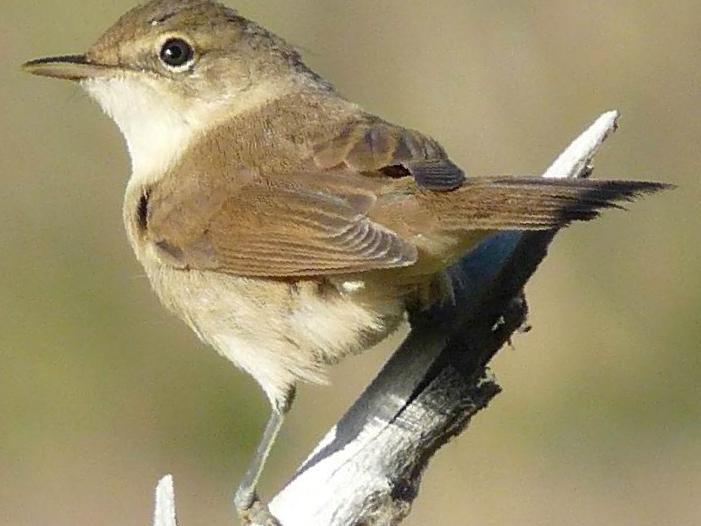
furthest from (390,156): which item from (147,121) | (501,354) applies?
(501,354)

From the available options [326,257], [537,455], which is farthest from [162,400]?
[326,257]

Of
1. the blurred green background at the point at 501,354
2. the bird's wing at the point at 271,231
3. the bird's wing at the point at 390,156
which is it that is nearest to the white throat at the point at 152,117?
the bird's wing at the point at 271,231

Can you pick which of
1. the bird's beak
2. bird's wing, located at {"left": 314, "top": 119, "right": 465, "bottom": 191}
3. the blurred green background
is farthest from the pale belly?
the blurred green background

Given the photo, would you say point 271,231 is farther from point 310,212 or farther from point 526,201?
point 526,201

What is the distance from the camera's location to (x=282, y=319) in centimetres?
420

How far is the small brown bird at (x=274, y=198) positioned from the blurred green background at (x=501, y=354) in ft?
9.60

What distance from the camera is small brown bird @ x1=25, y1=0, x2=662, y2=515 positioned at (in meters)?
3.87

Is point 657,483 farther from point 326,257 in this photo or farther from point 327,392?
point 326,257

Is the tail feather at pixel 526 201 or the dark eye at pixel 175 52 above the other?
the tail feather at pixel 526 201

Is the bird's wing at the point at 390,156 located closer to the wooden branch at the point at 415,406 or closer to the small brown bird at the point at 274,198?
the small brown bird at the point at 274,198

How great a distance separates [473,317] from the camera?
3.89 m

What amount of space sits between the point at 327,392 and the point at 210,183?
3503 millimetres

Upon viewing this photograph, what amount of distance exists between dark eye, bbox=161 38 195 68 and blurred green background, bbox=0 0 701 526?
9.94 feet

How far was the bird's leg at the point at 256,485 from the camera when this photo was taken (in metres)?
3.72
